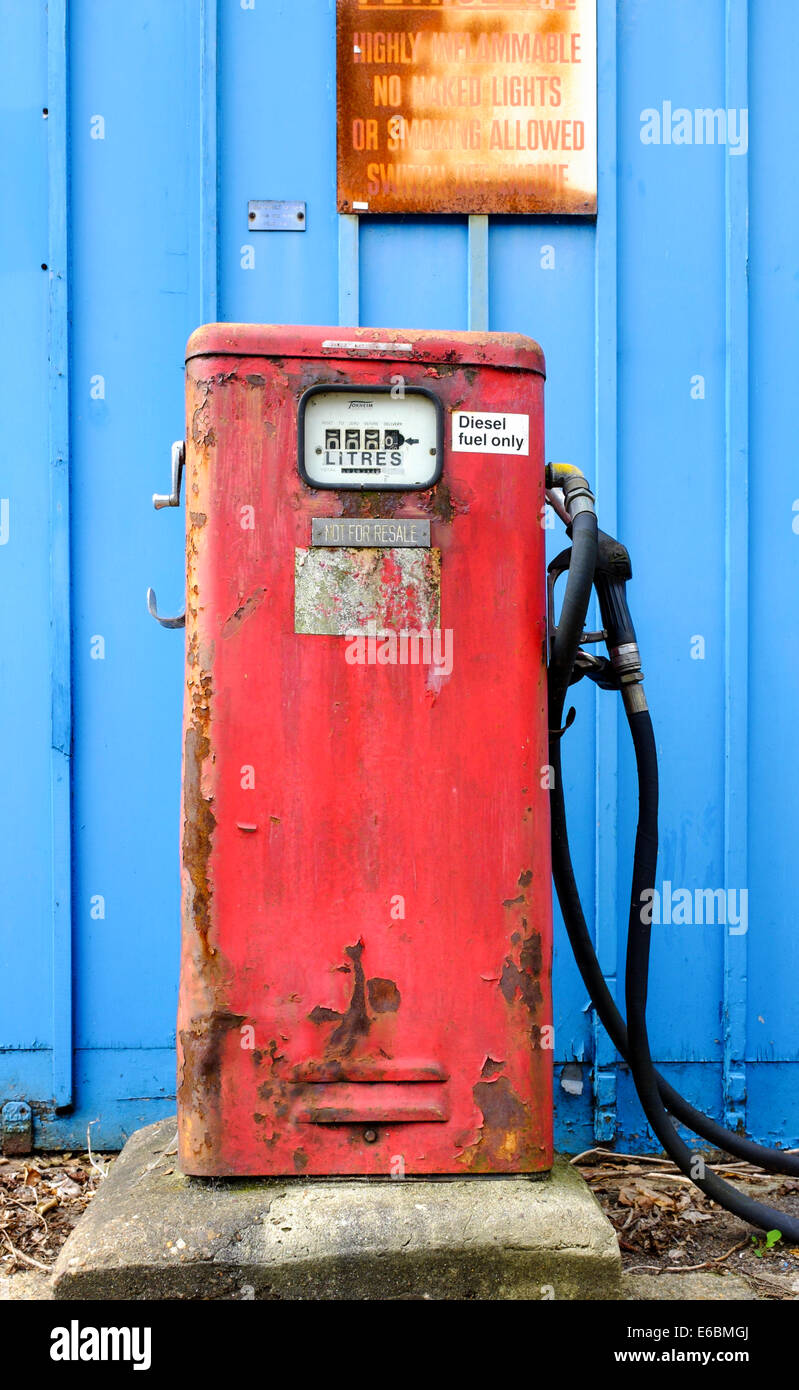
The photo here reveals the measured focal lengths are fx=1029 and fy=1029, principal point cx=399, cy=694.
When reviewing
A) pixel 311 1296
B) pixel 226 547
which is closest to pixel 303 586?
pixel 226 547

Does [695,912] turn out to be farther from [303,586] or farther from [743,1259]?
[303,586]

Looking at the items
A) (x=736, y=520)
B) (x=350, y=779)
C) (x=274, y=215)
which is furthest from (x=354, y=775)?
(x=274, y=215)

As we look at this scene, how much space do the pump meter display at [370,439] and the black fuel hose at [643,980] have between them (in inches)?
12.9

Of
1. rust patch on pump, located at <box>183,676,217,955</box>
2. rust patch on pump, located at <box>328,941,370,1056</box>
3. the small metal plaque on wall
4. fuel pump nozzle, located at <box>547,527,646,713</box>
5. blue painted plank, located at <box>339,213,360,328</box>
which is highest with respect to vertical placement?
the small metal plaque on wall

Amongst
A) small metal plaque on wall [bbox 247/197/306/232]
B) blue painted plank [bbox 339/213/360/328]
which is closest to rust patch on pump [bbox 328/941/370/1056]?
blue painted plank [bbox 339/213/360/328]

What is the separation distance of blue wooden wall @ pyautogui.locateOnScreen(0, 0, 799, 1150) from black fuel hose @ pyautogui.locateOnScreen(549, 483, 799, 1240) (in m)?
0.42

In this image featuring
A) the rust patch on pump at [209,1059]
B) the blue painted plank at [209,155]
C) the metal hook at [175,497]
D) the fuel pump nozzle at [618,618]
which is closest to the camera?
the rust patch on pump at [209,1059]

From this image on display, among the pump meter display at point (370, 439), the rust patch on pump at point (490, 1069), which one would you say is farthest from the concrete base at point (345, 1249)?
the pump meter display at point (370, 439)

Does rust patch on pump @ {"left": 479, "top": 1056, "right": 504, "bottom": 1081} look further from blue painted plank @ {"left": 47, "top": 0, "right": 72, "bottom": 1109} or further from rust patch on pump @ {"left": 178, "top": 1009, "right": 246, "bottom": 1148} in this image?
blue painted plank @ {"left": 47, "top": 0, "right": 72, "bottom": 1109}

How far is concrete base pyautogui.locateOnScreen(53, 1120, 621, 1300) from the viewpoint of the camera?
1.62 metres

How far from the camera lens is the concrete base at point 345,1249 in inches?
63.6

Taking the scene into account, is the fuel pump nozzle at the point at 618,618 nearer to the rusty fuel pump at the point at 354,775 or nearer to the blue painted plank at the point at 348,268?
the rusty fuel pump at the point at 354,775

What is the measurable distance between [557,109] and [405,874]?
2093mm

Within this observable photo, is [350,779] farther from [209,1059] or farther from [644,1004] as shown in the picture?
[644,1004]
